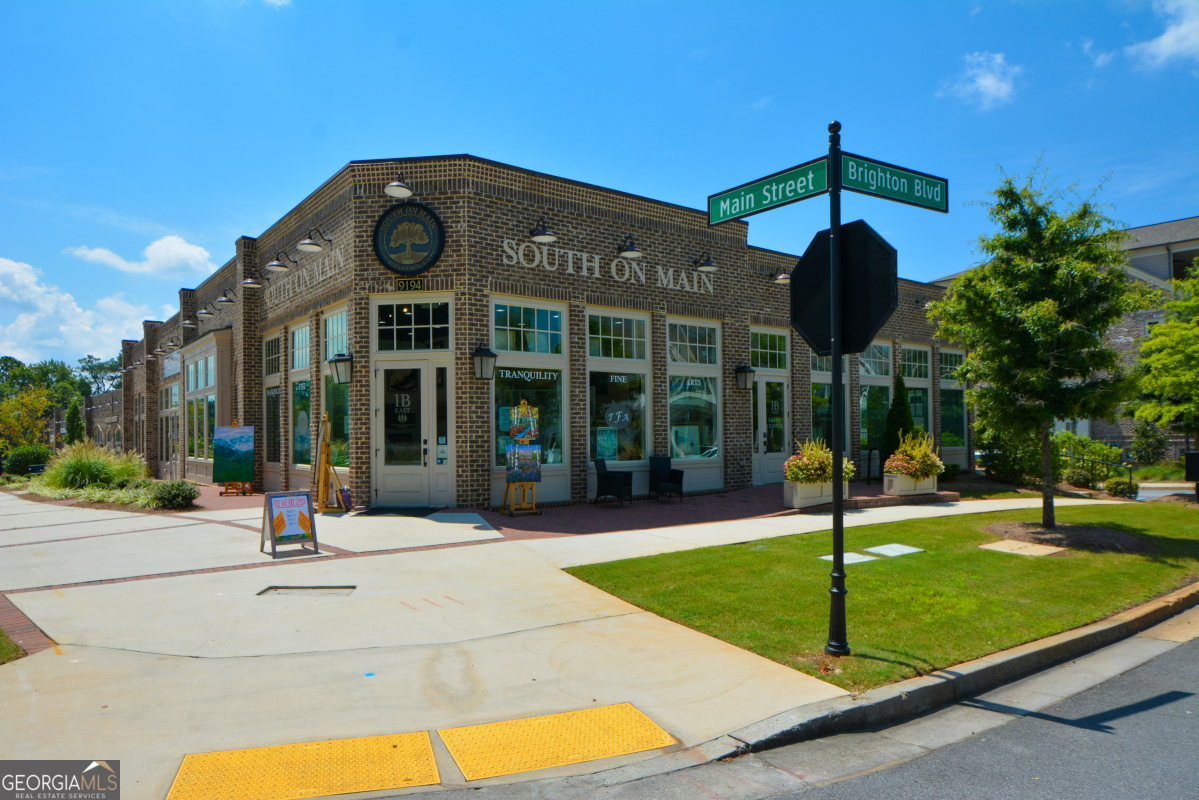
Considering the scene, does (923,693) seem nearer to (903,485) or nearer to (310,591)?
(310,591)

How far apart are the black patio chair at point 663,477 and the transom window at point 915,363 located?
1081cm

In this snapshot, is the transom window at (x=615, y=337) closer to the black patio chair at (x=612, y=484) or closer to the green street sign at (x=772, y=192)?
the black patio chair at (x=612, y=484)

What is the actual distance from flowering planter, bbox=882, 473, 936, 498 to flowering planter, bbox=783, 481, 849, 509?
1.98 meters

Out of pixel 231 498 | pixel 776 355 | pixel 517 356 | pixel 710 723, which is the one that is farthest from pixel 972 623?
pixel 231 498

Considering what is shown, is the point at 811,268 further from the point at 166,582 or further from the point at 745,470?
the point at 745,470

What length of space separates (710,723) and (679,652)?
1.16 metres

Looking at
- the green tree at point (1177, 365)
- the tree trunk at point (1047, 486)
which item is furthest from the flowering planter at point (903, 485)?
the green tree at point (1177, 365)

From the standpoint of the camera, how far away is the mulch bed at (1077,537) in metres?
9.27

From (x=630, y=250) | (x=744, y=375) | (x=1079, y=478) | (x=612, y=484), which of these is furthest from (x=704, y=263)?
(x=1079, y=478)

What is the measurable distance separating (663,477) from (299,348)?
8777 millimetres

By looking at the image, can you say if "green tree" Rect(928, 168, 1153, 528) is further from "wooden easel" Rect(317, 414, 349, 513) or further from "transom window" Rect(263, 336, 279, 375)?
"transom window" Rect(263, 336, 279, 375)

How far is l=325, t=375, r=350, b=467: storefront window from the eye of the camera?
13.4m

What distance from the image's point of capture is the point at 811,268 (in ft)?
17.6

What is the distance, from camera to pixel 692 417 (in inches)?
616
